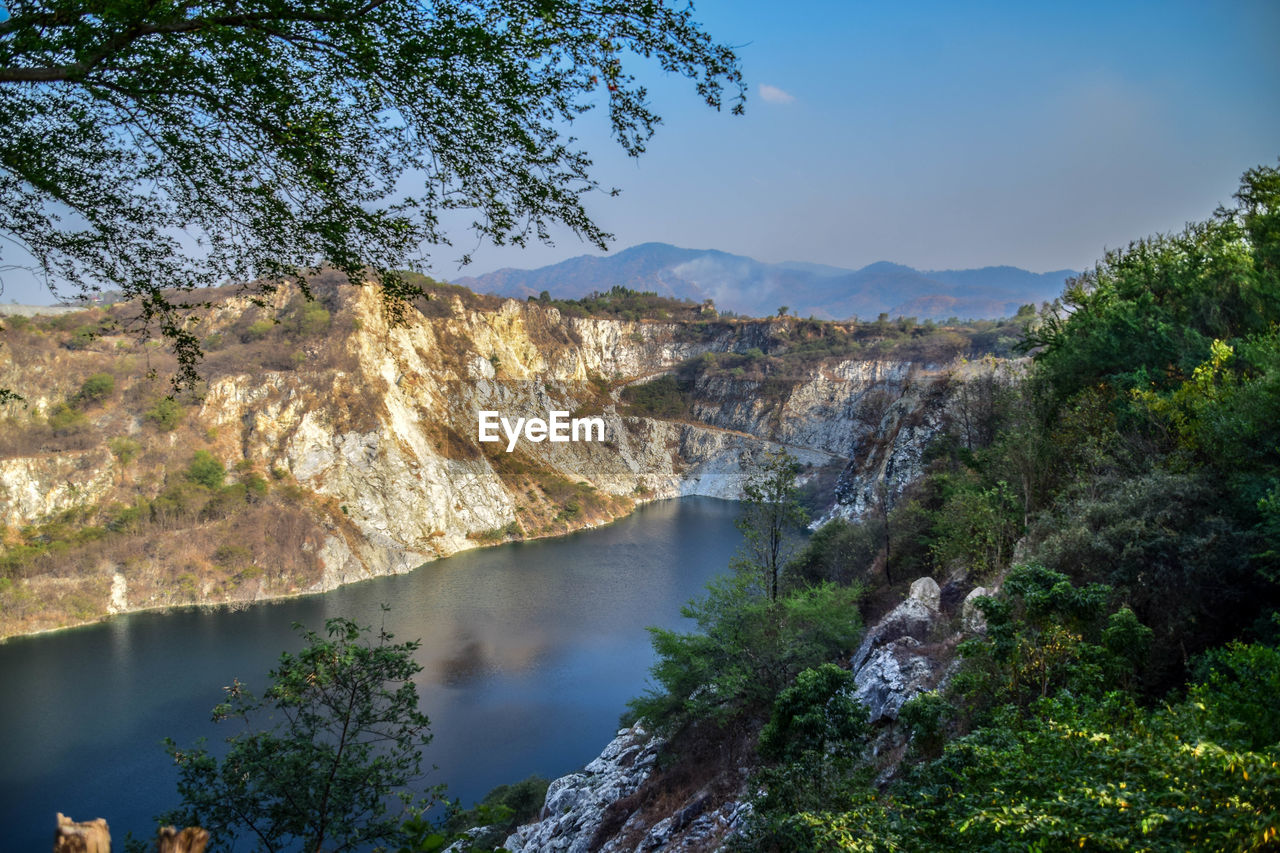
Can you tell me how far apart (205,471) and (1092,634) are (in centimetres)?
4835

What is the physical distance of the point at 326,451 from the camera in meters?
47.7

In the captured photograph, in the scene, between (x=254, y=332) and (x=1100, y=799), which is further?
(x=254, y=332)

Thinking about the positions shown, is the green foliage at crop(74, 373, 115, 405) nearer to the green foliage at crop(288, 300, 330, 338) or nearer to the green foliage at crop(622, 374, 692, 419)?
the green foliage at crop(288, 300, 330, 338)

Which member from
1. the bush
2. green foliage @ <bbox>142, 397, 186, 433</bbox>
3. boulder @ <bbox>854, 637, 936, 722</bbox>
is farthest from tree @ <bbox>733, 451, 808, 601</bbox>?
green foliage @ <bbox>142, 397, 186, 433</bbox>

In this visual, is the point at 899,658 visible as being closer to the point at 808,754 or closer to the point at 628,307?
the point at 808,754

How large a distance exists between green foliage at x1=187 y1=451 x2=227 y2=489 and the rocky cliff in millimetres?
486

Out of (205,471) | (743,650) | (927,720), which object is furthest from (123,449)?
(927,720)

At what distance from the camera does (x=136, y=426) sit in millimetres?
42688

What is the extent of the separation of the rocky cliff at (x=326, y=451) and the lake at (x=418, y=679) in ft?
11.1

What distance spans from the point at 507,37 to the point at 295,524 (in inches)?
1769

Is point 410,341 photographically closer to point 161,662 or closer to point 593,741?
point 161,662

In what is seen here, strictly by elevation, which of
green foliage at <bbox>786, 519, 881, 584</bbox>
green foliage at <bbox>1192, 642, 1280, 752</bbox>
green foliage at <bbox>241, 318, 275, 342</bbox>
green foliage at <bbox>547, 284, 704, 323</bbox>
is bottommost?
green foliage at <bbox>786, 519, 881, 584</bbox>

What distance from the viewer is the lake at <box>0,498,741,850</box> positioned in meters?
19.8

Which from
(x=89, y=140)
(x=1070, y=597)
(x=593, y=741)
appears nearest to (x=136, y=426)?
(x=593, y=741)
